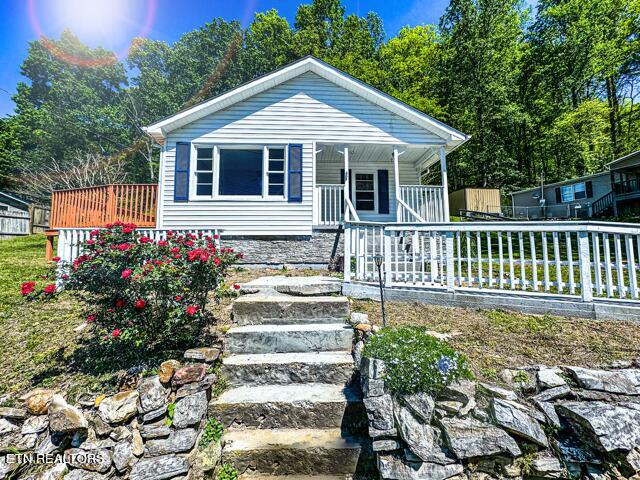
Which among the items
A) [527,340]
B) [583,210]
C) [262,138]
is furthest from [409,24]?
[527,340]

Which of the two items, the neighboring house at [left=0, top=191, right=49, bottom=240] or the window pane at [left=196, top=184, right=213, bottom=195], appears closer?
the window pane at [left=196, top=184, right=213, bottom=195]

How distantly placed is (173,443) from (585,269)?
4955 millimetres

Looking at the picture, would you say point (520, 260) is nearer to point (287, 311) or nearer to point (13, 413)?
point (287, 311)

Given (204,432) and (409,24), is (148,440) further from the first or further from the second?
(409,24)

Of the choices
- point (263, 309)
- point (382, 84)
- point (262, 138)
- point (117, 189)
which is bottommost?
point (263, 309)

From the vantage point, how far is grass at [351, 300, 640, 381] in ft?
9.16

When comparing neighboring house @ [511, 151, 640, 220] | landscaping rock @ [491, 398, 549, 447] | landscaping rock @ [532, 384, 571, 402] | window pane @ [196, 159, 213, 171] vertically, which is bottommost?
landscaping rock @ [491, 398, 549, 447]

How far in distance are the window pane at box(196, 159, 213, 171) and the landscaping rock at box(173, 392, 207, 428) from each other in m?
6.82

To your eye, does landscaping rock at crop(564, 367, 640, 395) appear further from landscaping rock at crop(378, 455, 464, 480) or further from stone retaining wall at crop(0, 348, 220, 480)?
stone retaining wall at crop(0, 348, 220, 480)

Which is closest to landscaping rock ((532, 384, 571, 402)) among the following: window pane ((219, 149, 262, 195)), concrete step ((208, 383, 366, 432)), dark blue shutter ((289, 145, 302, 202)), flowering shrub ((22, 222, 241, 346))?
concrete step ((208, 383, 366, 432))

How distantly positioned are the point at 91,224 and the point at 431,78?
23.0m

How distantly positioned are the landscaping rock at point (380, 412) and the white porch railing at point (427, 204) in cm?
667

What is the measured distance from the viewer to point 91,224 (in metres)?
7.27

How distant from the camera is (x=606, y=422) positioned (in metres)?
2.12
